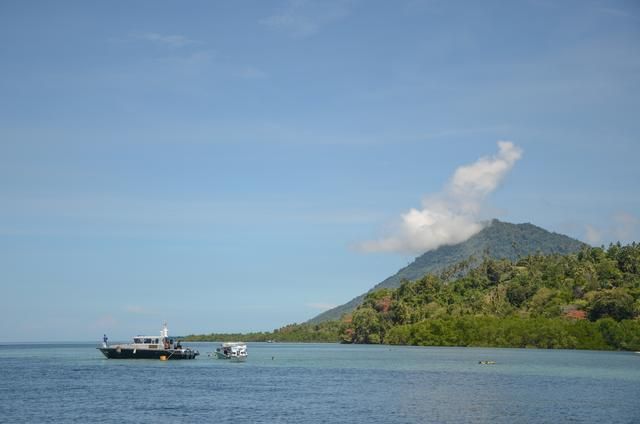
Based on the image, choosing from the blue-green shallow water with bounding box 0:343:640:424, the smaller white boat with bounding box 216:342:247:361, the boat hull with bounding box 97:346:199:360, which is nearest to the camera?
the blue-green shallow water with bounding box 0:343:640:424

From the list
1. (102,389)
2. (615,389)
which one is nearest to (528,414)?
(615,389)

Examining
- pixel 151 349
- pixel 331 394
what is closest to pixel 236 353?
pixel 151 349

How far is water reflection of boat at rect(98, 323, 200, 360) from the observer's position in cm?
17638

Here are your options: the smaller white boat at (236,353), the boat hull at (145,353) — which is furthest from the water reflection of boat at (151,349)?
the smaller white boat at (236,353)

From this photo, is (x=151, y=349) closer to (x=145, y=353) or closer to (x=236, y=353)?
(x=145, y=353)

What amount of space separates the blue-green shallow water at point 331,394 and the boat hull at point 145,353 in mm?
22098

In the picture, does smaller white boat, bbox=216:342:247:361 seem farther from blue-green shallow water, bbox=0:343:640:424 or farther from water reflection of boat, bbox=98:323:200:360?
blue-green shallow water, bbox=0:343:640:424

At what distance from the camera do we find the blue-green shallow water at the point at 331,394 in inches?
3132

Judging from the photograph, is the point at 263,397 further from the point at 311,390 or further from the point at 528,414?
the point at 528,414

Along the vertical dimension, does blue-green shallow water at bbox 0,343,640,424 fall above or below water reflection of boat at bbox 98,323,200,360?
below

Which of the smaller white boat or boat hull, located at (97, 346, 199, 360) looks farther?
the smaller white boat

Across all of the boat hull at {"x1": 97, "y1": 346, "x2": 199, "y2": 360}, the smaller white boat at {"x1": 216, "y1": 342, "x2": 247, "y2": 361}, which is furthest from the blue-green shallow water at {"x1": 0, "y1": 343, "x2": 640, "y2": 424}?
the smaller white boat at {"x1": 216, "y1": 342, "x2": 247, "y2": 361}

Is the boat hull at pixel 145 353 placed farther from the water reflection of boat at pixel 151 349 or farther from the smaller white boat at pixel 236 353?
the smaller white boat at pixel 236 353

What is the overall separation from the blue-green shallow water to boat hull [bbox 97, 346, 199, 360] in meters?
22.1
